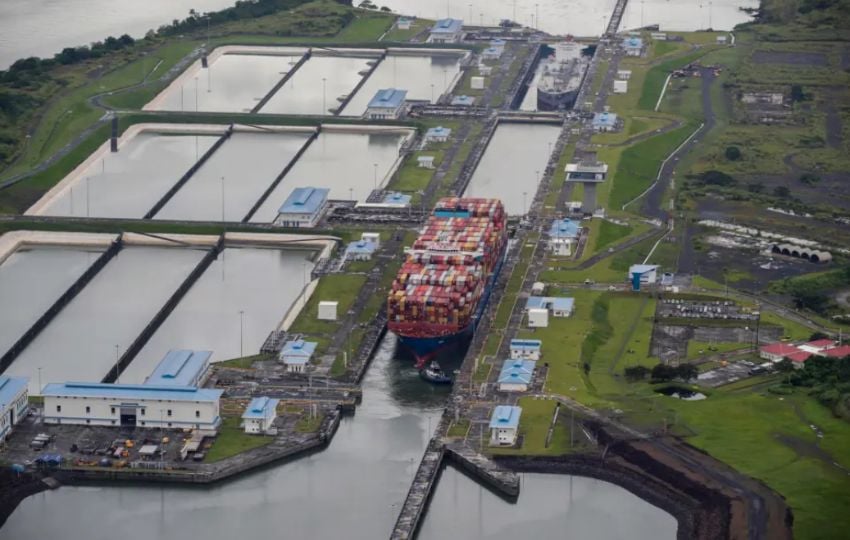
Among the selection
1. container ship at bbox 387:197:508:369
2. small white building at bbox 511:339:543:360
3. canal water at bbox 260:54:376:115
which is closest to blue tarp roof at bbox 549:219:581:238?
container ship at bbox 387:197:508:369

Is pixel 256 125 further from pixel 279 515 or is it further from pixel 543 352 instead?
pixel 279 515

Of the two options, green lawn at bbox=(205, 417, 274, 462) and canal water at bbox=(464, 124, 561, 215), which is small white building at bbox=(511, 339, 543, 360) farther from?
canal water at bbox=(464, 124, 561, 215)

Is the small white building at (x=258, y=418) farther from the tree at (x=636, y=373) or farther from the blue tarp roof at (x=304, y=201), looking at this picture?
the blue tarp roof at (x=304, y=201)

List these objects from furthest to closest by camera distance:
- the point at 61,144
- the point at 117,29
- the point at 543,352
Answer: the point at 117,29, the point at 61,144, the point at 543,352

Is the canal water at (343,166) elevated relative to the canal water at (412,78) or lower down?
lower down

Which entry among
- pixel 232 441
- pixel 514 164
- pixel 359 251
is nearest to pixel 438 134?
pixel 514 164

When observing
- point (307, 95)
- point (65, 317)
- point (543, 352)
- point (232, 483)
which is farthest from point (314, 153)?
point (232, 483)

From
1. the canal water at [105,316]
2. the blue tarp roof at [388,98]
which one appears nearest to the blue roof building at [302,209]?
the canal water at [105,316]
